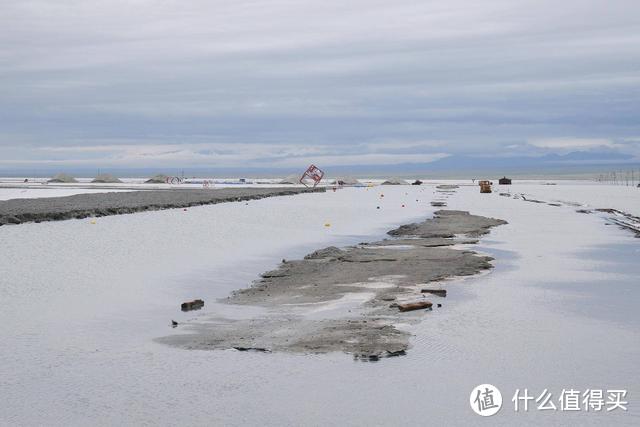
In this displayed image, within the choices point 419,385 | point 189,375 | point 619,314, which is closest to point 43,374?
point 189,375

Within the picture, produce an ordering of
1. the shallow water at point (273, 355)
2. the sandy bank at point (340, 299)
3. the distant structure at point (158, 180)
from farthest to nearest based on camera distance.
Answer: the distant structure at point (158, 180)
the sandy bank at point (340, 299)
the shallow water at point (273, 355)

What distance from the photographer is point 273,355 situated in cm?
917

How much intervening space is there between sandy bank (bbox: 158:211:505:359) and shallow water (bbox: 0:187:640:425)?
38 cm

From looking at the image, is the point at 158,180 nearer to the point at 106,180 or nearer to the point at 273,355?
the point at 106,180

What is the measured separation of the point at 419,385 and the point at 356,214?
30076 millimetres

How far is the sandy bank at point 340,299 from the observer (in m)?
9.77

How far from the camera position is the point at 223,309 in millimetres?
12227

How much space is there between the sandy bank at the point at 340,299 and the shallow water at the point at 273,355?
38 cm

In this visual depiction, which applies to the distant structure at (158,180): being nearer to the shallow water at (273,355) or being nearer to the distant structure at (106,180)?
the distant structure at (106,180)

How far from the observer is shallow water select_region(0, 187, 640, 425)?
746cm

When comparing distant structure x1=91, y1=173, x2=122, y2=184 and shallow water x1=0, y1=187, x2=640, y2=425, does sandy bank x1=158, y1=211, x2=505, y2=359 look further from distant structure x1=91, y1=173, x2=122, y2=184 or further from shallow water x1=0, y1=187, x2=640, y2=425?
distant structure x1=91, y1=173, x2=122, y2=184

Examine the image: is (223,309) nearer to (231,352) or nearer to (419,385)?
(231,352)

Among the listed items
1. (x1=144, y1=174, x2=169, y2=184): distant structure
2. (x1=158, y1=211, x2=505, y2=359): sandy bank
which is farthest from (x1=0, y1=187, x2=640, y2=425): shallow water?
(x1=144, y1=174, x2=169, y2=184): distant structure

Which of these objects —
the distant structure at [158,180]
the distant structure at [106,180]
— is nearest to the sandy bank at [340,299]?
the distant structure at [158,180]
